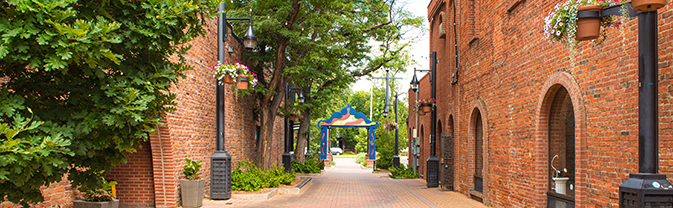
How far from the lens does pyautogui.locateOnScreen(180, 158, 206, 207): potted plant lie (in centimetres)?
1113

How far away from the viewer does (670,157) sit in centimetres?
538

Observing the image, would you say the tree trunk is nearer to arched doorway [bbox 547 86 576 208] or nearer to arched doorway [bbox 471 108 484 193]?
arched doorway [bbox 471 108 484 193]

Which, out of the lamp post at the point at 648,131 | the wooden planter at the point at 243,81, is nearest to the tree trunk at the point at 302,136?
the wooden planter at the point at 243,81

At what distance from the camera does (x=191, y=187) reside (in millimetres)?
11148

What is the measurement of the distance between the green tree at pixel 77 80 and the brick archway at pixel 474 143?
9.44 m

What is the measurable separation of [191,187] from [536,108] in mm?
7281

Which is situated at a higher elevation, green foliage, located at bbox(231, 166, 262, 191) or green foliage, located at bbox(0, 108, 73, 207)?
green foliage, located at bbox(0, 108, 73, 207)

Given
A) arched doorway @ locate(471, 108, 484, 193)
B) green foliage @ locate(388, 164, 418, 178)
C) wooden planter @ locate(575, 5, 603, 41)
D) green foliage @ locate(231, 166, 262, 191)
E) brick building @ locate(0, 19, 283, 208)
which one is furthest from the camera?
green foliage @ locate(388, 164, 418, 178)

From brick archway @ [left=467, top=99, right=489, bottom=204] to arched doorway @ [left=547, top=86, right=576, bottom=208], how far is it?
346 cm

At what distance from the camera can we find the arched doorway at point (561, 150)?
8.46 meters

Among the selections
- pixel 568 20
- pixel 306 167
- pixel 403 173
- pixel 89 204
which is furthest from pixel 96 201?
pixel 306 167

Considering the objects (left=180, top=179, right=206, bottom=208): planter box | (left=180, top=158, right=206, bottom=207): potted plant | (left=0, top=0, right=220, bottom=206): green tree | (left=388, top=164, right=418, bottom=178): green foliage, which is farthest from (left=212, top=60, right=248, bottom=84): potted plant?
(left=388, top=164, right=418, bottom=178): green foliage

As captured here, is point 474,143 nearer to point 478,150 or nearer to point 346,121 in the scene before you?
point 478,150

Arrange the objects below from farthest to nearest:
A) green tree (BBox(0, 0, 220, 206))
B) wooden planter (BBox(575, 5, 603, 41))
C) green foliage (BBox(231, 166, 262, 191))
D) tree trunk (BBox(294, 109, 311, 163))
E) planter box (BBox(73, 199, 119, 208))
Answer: tree trunk (BBox(294, 109, 311, 163)), green foliage (BBox(231, 166, 262, 191)), planter box (BBox(73, 199, 119, 208)), wooden planter (BBox(575, 5, 603, 41)), green tree (BBox(0, 0, 220, 206))
